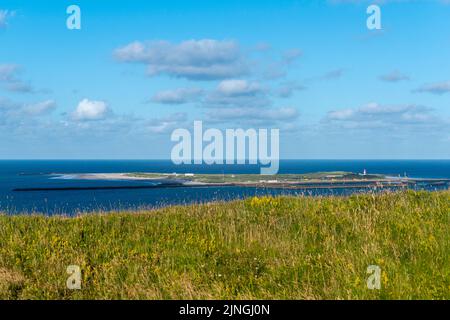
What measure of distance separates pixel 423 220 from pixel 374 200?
352 cm

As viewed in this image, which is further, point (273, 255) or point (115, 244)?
point (115, 244)

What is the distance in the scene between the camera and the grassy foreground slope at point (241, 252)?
A: 818 cm

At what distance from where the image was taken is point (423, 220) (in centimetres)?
1197

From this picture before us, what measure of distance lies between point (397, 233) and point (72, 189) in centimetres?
15287

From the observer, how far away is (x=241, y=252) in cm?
1062

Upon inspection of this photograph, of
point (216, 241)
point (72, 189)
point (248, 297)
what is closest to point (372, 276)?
point (248, 297)

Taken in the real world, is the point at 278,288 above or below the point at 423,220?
below

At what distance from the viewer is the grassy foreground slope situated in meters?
8.18

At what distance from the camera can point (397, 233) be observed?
11078 millimetres

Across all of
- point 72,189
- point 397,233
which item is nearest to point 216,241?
point 397,233

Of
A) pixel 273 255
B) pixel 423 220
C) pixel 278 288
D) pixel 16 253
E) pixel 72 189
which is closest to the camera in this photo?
pixel 278 288
